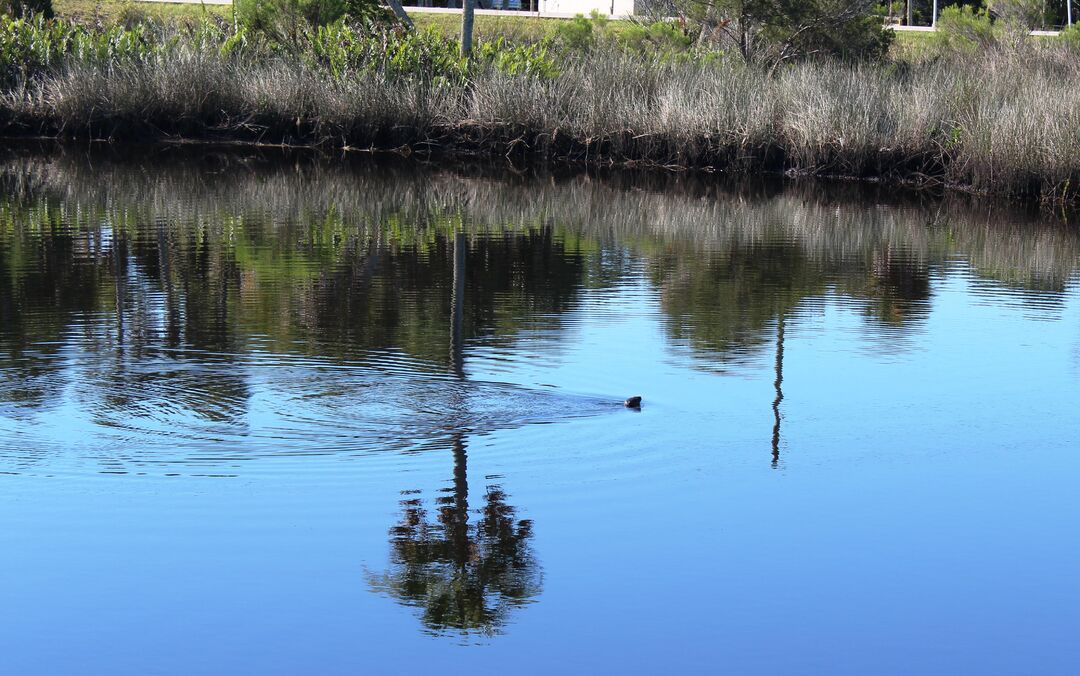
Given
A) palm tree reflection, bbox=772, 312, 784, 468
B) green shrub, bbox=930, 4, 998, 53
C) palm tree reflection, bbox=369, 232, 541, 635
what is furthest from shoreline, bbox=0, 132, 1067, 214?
palm tree reflection, bbox=369, 232, 541, 635

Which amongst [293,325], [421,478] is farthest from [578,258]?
[421,478]

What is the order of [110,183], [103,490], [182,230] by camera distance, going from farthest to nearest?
1. [110,183]
2. [182,230]
3. [103,490]

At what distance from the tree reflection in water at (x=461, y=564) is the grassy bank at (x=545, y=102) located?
14.6 metres

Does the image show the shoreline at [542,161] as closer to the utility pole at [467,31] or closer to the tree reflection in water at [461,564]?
the utility pole at [467,31]

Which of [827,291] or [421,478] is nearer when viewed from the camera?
[421,478]

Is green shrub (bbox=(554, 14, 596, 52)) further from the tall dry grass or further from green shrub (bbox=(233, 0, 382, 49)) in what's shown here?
green shrub (bbox=(233, 0, 382, 49))

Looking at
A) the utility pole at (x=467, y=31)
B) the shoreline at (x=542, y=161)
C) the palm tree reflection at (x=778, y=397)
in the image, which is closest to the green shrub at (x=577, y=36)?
the utility pole at (x=467, y=31)

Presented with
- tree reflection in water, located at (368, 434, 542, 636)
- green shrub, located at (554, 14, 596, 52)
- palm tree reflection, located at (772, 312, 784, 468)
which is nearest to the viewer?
tree reflection in water, located at (368, 434, 542, 636)

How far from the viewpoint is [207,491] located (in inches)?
261

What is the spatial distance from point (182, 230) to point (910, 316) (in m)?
7.56

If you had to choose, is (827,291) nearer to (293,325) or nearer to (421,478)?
(293,325)

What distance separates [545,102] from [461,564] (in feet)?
57.4

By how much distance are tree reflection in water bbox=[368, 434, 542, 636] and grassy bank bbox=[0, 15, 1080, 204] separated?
48.0 ft

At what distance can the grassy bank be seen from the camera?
2083cm
